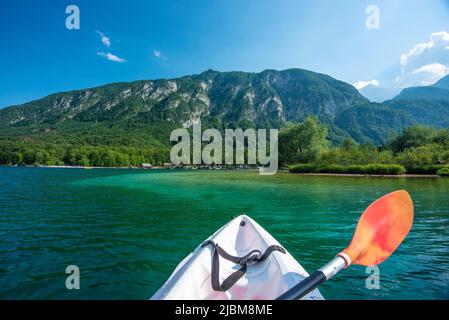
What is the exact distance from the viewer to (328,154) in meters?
52.1

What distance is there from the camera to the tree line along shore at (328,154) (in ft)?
130

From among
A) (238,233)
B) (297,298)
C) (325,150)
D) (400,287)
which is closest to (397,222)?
(400,287)

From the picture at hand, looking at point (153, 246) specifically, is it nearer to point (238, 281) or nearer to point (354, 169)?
point (238, 281)

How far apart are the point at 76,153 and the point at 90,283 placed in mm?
137454

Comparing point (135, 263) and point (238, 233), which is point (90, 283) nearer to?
point (135, 263)

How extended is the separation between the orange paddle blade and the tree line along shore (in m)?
40.6

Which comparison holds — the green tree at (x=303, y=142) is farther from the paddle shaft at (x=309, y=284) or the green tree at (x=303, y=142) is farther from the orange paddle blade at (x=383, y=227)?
the paddle shaft at (x=309, y=284)

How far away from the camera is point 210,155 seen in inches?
4653

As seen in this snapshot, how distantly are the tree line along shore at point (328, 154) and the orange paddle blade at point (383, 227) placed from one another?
133ft

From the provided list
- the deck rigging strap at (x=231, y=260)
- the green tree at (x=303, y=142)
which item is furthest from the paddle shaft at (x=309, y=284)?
the green tree at (x=303, y=142)

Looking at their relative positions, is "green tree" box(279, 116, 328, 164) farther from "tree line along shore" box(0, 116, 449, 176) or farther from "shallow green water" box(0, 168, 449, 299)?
"shallow green water" box(0, 168, 449, 299)

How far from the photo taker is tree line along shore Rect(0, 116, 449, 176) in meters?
39.7

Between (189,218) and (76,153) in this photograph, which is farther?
(76,153)
